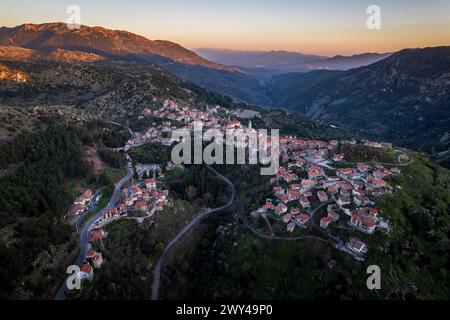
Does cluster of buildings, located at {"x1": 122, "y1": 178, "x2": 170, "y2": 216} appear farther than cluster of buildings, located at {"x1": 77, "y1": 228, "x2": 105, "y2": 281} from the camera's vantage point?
Yes

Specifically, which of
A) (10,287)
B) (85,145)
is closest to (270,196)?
(10,287)

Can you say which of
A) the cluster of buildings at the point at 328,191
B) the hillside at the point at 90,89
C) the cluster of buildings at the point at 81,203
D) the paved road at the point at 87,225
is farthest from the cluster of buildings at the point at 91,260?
the hillside at the point at 90,89

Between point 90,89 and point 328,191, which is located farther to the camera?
point 90,89

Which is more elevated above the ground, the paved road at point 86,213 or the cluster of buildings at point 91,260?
the paved road at point 86,213

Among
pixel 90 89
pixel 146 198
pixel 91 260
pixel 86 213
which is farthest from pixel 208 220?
pixel 90 89

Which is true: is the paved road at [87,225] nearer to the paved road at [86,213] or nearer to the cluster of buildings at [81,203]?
the paved road at [86,213]

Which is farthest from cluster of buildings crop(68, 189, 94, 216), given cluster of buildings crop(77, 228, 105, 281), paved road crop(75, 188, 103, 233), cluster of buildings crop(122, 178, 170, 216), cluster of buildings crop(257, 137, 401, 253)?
cluster of buildings crop(257, 137, 401, 253)

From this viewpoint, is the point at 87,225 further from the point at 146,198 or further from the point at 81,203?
the point at 146,198

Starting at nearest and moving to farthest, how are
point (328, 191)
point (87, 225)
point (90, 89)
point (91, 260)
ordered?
point (91, 260) < point (87, 225) < point (328, 191) < point (90, 89)

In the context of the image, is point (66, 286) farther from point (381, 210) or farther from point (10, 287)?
point (381, 210)

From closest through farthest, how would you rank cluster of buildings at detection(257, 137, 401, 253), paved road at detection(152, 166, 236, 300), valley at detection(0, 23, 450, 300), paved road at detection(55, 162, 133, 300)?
paved road at detection(55, 162, 133, 300), valley at detection(0, 23, 450, 300), paved road at detection(152, 166, 236, 300), cluster of buildings at detection(257, 137, 401, 253)

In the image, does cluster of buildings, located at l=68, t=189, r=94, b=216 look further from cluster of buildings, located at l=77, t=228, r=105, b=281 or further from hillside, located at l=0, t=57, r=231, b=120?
hillside, located at l=0, t=57, r=231, b=120
